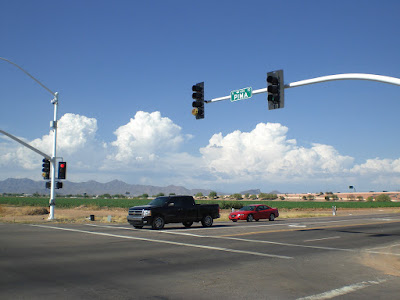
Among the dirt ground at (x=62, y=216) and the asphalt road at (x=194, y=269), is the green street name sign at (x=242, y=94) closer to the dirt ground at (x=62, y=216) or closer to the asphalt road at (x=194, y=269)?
the asphalt road at (x=194, y=269)

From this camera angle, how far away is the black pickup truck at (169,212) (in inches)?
842

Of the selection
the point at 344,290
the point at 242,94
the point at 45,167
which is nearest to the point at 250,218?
the point at 45,167

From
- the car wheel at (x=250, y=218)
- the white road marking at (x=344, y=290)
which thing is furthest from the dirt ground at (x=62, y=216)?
the white road marking at (x=344, y=290)

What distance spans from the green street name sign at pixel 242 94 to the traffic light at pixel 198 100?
145cm

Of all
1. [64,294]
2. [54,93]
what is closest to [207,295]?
[64,294]

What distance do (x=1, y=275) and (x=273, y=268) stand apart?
6.98 metres

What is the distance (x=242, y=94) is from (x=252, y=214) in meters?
17.3

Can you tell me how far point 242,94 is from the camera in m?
16.9

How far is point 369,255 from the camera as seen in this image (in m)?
13.4

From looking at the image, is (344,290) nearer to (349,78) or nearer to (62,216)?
(349,78)

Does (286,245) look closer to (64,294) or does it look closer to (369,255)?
(369,255)

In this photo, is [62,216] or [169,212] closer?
[169,212]

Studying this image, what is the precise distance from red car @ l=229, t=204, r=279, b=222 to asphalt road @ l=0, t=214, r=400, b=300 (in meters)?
15.1

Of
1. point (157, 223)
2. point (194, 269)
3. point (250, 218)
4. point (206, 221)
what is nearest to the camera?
point (194, 269)
